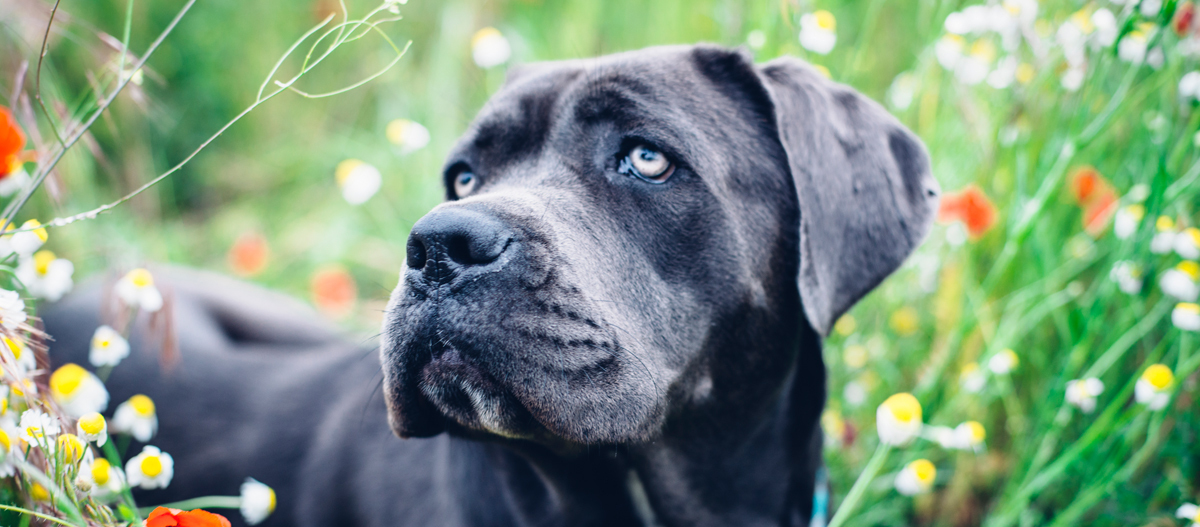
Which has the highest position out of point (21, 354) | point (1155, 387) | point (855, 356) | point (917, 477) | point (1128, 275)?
point (21, 354)

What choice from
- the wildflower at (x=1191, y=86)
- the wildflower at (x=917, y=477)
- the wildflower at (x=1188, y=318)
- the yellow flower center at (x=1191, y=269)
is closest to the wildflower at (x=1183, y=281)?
the yellow flower center at (x=1191, y=269)

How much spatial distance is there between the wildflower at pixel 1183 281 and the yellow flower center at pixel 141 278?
2.74 metres

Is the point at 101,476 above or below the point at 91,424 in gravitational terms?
below

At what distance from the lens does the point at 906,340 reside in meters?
2.94

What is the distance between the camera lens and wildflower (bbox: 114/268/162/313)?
182cm

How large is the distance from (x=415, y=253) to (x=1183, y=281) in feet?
6.74

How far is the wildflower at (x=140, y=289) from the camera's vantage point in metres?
1.82

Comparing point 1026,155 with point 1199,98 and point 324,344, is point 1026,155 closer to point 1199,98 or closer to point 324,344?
point 1199,98

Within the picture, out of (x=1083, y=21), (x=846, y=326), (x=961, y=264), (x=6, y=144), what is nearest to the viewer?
(x=6, y=144)

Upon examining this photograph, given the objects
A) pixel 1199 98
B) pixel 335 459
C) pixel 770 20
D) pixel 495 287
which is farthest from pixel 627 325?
pixel 1199 98

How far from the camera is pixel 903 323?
114 inches

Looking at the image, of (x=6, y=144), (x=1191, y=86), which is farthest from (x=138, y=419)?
(x=1191, y=86)

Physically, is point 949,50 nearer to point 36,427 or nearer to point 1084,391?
point 1084,391

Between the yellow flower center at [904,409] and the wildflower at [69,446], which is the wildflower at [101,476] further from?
the yellow flower center at [904,409]
